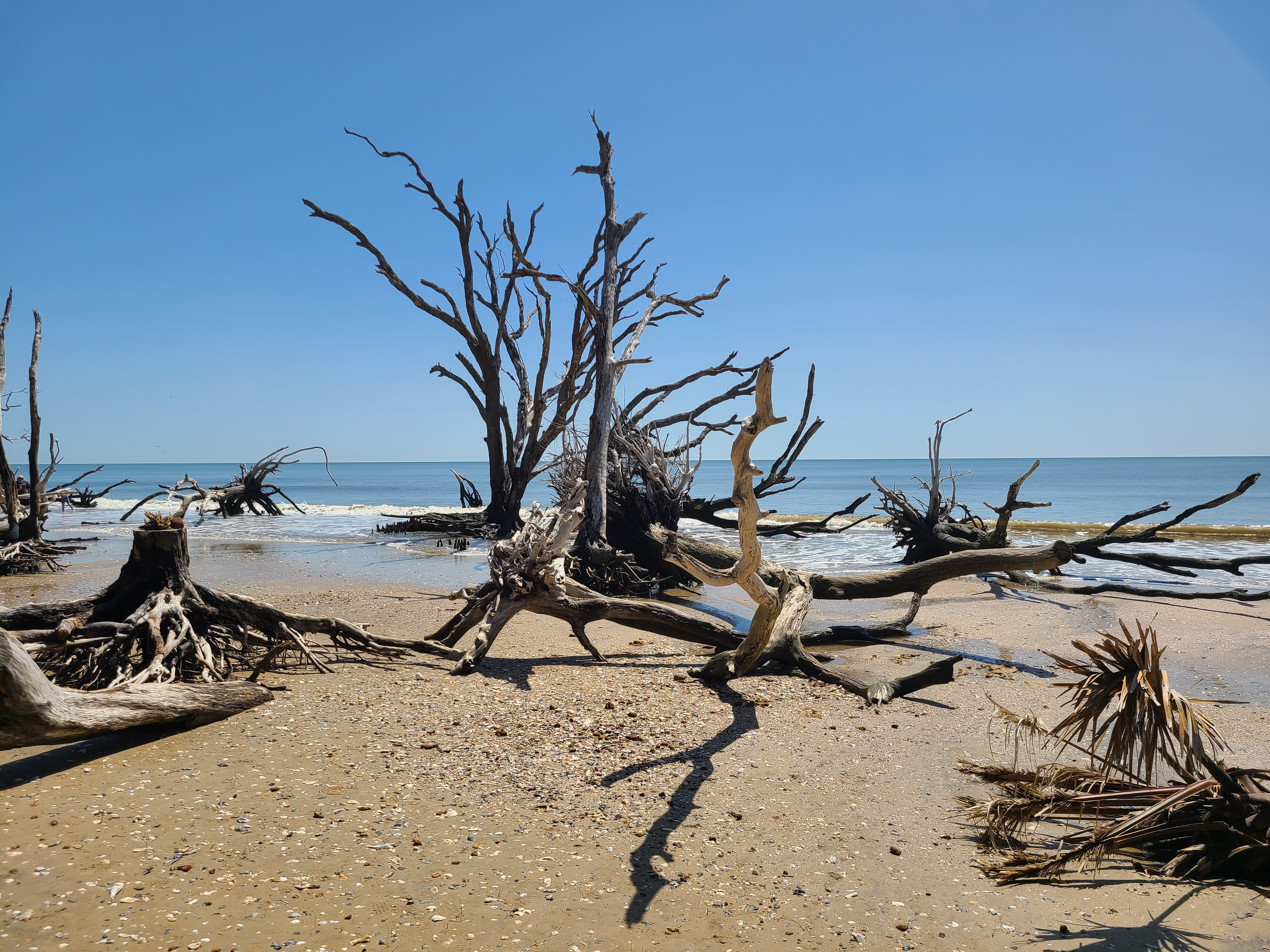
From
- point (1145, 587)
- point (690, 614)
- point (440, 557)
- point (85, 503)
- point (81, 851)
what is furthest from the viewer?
point (85, 503)

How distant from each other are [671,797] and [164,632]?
3.46 metres

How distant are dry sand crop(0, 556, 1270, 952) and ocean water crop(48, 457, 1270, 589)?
689 centimetres

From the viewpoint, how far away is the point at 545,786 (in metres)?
3.62

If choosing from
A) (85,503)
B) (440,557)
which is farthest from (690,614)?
(85,503)

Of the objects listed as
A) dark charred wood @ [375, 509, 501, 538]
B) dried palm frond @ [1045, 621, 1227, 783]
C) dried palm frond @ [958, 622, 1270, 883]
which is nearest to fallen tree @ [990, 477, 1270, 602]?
dried palm frond @ [958, 622, 1270, 883]

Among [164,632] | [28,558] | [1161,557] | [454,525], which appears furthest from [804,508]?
[164,632]

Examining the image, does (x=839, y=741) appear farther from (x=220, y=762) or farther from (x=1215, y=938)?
(x=220, y=762)

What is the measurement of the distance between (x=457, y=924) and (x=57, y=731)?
217 centimetres

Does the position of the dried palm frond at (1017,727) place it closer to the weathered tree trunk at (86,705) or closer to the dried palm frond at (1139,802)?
the dried palm frond at (1139,802)

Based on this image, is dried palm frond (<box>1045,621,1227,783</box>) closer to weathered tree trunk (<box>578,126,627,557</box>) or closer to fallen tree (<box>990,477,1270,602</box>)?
fallen tree (<box>990,477,1270,602</box>)

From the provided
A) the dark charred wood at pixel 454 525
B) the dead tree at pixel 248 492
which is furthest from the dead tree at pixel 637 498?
the dead tree at pixel 248 492

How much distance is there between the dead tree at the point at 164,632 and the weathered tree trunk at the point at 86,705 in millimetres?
296

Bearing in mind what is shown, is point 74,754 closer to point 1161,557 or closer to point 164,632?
point 164,632

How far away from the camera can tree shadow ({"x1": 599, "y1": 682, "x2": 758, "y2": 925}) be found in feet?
9.09
